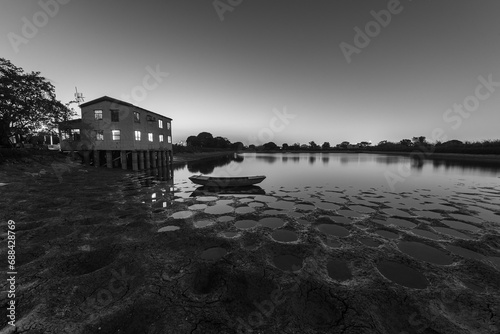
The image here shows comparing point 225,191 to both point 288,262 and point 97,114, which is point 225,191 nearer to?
point 288,262

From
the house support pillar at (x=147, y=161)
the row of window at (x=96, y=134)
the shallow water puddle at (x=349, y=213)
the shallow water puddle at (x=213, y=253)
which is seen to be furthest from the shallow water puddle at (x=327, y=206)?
the house support pillar at (x=147, y=161)

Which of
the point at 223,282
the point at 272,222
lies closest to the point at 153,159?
the point at 272,222

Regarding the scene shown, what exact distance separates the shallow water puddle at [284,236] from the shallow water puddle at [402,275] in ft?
11.1

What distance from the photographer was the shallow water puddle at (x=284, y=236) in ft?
28.4

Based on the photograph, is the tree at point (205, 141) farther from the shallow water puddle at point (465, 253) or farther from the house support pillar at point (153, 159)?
the shallow water puddle at point (465, 253)

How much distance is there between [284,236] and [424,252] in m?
5.72

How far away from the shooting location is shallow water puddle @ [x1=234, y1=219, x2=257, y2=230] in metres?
10.2

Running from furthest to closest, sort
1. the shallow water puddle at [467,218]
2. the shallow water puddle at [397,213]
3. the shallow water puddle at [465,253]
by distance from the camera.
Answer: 1. the shallow water puddle at [397,213]
2. the shallow water puddle at [467,218]
3. the shallow water puddle at [465,253]

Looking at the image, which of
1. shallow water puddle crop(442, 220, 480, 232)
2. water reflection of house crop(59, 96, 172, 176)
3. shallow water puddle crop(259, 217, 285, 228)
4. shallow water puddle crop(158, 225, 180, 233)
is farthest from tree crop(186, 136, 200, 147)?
shallow water puddle crop(442, 220, 480, 232)

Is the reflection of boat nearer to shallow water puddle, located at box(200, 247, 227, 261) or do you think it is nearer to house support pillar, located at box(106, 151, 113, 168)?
shallow water puddle, located at box(200, 247, 227, 261)

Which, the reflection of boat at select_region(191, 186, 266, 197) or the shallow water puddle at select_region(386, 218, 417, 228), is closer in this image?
the shallow water puddle at select_region(386, 218, 417, 228)

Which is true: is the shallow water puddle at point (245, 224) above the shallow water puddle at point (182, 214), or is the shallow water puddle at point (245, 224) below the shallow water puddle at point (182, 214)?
below

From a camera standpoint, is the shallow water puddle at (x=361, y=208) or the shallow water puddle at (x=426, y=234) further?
the shallow water puddle at (x=361, y=208)

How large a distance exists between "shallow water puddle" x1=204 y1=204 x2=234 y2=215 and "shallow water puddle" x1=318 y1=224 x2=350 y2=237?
6043mm
